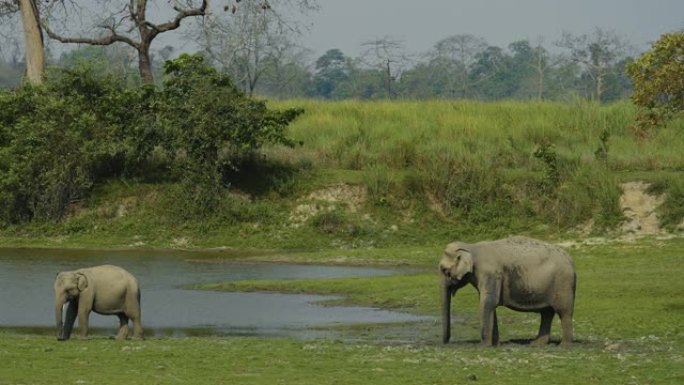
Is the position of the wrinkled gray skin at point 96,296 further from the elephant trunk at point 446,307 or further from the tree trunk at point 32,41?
the tree trunk at point 32,41

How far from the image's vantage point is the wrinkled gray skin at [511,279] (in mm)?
18578

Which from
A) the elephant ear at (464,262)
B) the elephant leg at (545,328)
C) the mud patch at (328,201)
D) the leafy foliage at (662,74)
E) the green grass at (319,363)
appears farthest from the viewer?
the mud patch at (328,201)

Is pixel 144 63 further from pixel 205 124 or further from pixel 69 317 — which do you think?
pixel 69 317

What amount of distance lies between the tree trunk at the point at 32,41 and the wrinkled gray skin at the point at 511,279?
105 ft

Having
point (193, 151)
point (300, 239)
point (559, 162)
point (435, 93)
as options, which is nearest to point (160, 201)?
point (193, 151)

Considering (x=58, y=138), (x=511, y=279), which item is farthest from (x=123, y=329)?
(x=58, y=138)

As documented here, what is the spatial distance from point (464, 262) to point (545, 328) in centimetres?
166

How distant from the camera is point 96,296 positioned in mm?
20391

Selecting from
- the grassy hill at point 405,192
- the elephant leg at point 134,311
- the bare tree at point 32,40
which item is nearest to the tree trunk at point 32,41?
the bare tree at point 32,40

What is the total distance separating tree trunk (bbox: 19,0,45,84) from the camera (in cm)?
4844

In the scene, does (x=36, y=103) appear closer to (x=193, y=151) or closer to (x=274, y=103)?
(x=193, y=151)

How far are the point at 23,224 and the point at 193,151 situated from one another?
17.9 ft

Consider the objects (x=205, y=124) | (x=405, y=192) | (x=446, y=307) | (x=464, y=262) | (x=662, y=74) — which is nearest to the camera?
(x=464, y=262)

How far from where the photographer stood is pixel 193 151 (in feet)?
136
